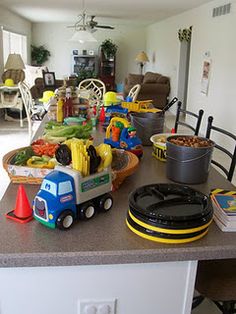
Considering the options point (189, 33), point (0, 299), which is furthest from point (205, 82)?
point (0, 299)

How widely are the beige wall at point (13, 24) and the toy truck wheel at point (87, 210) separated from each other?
22.9 ft

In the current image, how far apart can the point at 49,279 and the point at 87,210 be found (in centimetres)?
22

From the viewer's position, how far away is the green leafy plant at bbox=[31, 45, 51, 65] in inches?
441

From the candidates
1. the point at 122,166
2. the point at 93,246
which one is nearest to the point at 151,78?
the point at 122,166

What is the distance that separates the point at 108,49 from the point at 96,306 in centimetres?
1100

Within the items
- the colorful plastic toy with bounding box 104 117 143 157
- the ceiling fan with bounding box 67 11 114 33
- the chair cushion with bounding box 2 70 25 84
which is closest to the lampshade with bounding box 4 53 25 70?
the chair cushion with bounding box 2 70 25 84

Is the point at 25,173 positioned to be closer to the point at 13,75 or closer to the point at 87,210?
the point at 87,210

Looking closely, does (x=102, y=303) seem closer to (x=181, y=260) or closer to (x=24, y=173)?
(x=181, y=260)

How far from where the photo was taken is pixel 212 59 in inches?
230

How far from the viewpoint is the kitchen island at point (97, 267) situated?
0.88m

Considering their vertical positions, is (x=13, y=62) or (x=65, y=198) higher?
(x=13, y=62)

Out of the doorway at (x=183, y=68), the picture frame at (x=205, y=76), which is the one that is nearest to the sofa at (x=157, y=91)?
the doorway at (x=183, y=68)

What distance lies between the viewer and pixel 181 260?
35.6 inches

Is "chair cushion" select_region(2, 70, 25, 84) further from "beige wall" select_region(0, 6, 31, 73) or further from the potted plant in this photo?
the potted plant
